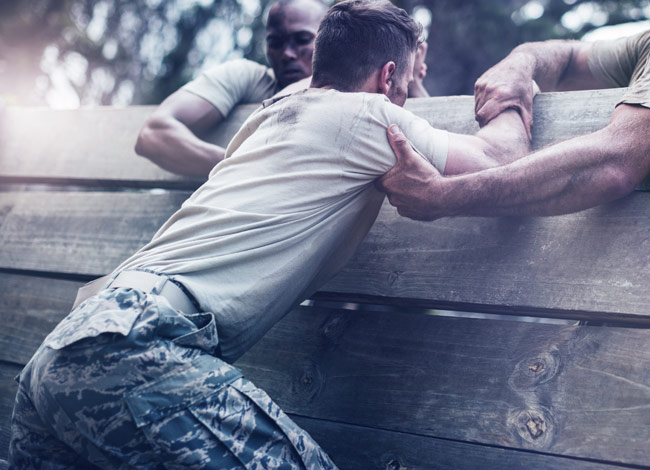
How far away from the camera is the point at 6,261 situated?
257 centimetres

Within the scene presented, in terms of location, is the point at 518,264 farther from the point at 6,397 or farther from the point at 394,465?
the point at 6,397

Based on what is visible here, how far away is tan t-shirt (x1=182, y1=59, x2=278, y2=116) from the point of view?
8.02ft

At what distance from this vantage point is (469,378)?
1.71 meters

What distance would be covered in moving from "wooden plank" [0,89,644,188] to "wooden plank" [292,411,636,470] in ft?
3.19

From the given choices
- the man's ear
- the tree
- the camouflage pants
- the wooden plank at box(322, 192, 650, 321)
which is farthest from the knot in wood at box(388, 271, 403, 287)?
the tree

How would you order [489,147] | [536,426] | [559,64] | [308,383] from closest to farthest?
1. [536,426]
2. [489,147]
3. [308,383]
4. [559,64]

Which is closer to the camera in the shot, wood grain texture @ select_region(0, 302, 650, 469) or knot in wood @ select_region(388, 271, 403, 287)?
wood grain texture @ select_region(0, 302, 650, 469)

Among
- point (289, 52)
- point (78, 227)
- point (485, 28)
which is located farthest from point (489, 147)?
point (485, 28)

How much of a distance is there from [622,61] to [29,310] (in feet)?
7.47

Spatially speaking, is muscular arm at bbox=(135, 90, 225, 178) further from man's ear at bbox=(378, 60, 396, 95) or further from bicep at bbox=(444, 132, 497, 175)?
bicep at bbox=(444, 132, 497, 175)

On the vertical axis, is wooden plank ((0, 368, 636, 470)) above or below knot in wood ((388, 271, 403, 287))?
below

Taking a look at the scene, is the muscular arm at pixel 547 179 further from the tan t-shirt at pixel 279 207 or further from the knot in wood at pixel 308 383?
the knot in wood at pixel 308 383

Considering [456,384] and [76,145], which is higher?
[76,145]

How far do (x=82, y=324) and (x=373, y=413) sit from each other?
88 cm
